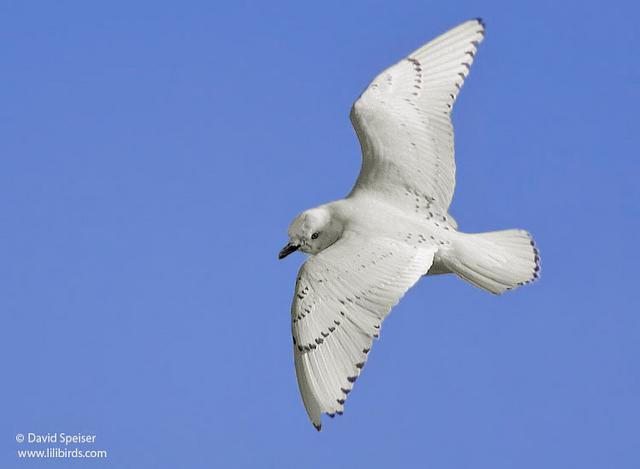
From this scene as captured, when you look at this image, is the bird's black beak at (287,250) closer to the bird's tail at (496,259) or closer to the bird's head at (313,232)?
the bird's head at (313,232)

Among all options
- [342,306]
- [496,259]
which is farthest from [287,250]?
[496,259]

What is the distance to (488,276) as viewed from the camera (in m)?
8.05

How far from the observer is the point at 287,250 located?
8453 mm

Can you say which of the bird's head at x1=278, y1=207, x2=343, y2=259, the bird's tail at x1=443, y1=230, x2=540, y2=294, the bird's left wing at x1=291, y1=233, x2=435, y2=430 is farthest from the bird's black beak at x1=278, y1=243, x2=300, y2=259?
the bird's tail at x1=443, y1=230, x2=540, y2=294

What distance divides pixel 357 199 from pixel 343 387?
1.74 metres

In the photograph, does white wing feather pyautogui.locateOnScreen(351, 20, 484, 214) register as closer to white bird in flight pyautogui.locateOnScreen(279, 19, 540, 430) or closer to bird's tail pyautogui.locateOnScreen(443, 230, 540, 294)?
white bird in flight pyautogui.locateOnScreen(279, 19, 540, 430)

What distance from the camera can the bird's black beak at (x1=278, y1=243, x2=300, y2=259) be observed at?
8445 millimetres

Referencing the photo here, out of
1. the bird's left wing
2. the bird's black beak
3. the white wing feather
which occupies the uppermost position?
the white wing feather

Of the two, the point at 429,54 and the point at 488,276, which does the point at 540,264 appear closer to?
the point at 488,276

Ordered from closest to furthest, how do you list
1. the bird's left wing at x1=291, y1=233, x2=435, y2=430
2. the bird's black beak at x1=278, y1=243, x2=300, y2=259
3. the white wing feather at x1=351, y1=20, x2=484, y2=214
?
the bird's left wing at x1=291, y1=233, x2=435, y2=430 < the bird's black beak at x1=278, y1=243, x2=300, y2=259 < the white wing feather at x1=351, y1=20, x2=484, y2=214

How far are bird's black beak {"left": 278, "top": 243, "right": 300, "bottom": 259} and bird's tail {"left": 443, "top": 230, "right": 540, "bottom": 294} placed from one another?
1.04 metres

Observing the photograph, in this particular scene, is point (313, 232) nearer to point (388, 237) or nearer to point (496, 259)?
point (388, 237)

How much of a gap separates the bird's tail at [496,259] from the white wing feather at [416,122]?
47 centimetres

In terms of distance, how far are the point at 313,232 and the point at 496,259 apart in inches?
46.3
